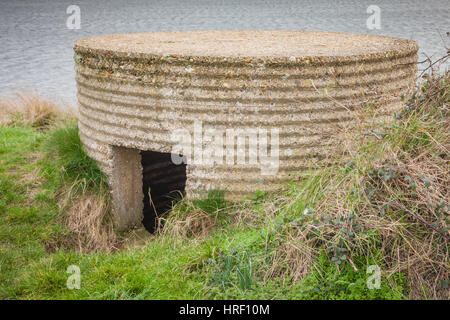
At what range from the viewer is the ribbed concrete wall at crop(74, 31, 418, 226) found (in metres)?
4.40

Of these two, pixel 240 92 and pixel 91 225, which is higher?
pixel 240 92

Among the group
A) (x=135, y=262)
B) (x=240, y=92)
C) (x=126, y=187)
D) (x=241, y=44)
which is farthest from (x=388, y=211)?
(x=126, y=187)

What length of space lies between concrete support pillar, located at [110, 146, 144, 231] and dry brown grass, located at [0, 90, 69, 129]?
12.5 feet

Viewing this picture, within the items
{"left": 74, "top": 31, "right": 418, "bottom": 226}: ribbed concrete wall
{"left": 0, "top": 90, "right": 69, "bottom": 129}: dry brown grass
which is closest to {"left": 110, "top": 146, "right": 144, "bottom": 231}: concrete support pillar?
{"left": 74, "top": 31, "right": 418, "bottom": 226}: ribbed concrete wall

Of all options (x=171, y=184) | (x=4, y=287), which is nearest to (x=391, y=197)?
(x=4, y=287)

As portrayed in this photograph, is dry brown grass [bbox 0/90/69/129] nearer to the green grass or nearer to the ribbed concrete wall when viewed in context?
the green grass

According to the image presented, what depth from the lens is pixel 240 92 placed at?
442 centimetres

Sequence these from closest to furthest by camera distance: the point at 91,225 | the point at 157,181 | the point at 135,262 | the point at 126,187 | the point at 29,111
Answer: the point at 135,262, the point at 91,225, the point at 126,187, the point at 157,181, the point at 29,111

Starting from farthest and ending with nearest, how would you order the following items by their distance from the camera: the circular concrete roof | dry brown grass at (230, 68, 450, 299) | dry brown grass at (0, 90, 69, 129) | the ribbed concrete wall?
1. dry brown grass at (0, 90, 69, 129)
2. the circular concrete roof
3. the ribbed concrete wall
4. dry brown grass at (230, 68, 450, 299)

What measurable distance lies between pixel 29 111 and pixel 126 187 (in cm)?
477

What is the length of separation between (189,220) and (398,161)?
6.64 feet

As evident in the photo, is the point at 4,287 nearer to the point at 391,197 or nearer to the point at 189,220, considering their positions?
the point at 189,220

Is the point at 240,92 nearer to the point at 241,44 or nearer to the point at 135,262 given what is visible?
the point at 241,44

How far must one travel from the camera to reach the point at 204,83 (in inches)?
175
